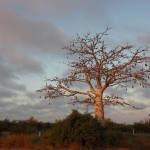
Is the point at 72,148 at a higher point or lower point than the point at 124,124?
lower

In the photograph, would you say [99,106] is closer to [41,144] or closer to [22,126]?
[41,144]

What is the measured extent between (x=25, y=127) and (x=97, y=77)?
12356 millimetres

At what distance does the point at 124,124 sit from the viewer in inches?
1946

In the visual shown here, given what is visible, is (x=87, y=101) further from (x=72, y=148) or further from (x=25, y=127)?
(x=25, y=127)

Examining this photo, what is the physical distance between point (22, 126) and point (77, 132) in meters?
16.1

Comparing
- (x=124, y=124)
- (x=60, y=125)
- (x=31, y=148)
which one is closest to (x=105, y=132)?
(x=60, y=125)

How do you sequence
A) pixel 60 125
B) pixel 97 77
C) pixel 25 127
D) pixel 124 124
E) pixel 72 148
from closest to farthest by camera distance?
1. pixel 72 148
2. pixel 60 125
3. pixel 97 77
4. pixel 25 127
5. pixel 124 124

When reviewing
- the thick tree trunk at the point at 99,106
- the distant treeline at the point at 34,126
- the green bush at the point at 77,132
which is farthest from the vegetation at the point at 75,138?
the distant treeline at the point at 34,126

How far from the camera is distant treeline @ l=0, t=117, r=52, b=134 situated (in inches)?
1592

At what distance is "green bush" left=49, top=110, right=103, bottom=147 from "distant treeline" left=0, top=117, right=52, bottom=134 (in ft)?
36.0

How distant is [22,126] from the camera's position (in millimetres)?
42844

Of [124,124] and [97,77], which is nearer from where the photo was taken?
[97,77]

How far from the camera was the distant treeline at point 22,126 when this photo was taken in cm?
4043

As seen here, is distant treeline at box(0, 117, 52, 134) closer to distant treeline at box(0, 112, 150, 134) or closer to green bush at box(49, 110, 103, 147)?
distant treeline at box(0, 112, 150, 134)
